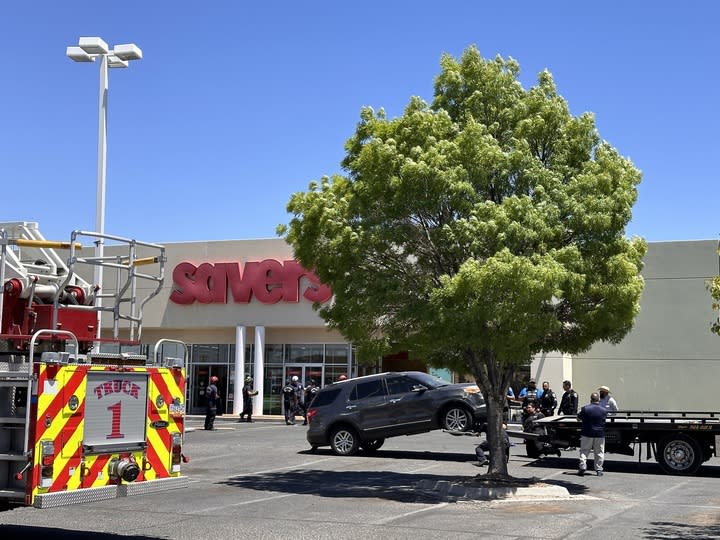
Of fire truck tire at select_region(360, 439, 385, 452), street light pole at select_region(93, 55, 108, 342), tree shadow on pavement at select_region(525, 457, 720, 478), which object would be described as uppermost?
street light pole at select_region(93, 55, 108, 342)

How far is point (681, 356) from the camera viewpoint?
3097 cm

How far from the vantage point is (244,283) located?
120ft

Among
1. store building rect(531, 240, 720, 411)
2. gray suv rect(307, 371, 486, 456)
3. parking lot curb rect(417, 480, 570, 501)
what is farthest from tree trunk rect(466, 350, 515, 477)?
store building rect(531, 240, 720, 411)

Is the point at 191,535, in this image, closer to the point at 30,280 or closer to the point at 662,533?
the point at 30,280

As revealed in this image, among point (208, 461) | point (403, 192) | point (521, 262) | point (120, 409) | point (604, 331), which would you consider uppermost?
point (403, 192)

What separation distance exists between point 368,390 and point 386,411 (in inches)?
27.2

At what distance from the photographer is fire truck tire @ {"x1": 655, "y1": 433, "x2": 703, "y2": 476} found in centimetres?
1770

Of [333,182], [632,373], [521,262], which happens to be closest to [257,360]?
[632,373]

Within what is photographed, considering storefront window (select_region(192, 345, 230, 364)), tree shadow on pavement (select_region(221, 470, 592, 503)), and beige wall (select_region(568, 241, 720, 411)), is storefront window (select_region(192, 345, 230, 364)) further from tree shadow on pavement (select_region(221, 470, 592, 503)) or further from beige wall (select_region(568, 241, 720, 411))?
tree shadow on pavement (select_region(221, 470, 592, 503))

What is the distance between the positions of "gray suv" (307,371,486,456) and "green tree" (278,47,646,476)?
4760 mm

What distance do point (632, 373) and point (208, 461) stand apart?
56.9 ft

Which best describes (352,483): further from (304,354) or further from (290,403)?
(304,354)

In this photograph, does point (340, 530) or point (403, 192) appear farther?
point (403, 192)

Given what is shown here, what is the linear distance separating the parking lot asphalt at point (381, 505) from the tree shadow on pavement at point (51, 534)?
0.02m
